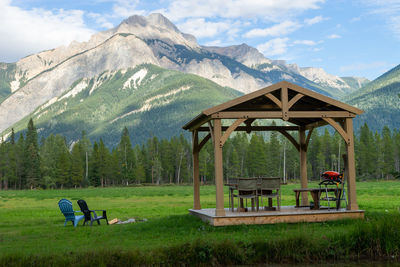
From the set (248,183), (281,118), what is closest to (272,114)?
(281,118)

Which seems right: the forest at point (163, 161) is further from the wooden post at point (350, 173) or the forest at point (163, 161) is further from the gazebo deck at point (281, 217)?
the gazebo deck at point (281, 217)

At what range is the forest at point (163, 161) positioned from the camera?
8162 centimetres

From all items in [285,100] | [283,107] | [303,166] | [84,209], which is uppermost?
[285,100]

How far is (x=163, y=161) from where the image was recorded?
9450 centimetres

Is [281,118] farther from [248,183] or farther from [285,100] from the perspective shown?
[248,183]

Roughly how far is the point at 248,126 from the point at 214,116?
3.38 metres

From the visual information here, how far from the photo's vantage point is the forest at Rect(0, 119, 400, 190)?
81625mm

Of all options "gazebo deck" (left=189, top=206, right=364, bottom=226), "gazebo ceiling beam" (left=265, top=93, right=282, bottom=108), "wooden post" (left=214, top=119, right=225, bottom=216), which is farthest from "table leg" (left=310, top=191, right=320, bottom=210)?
"wooden post" (left=214, top=119, right=225, bottom=216)

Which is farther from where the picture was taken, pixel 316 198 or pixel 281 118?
pixel 316 198

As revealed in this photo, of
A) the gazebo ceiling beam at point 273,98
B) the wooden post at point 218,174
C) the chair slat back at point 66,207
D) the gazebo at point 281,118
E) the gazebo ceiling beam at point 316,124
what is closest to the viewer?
the wooden post at point 218,174

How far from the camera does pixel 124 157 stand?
95750 mm

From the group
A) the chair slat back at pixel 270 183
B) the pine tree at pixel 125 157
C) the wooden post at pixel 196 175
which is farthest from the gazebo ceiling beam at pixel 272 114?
the pine tree at pixel 125 157

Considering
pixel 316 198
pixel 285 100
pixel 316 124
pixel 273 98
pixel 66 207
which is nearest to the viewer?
pixel 273 98

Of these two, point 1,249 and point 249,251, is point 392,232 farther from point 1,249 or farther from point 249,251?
point 1,249
